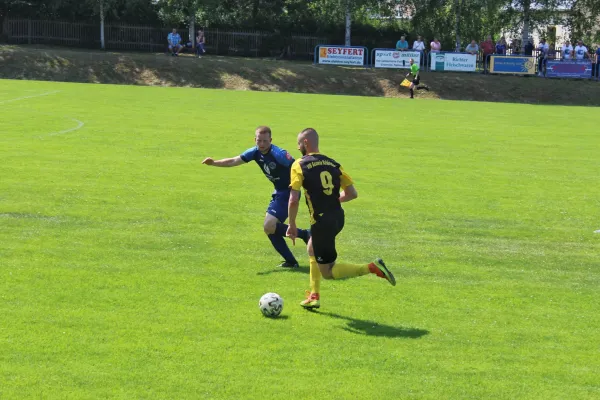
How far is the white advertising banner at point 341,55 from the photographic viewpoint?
179 feet

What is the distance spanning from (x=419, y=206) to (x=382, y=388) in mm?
9014

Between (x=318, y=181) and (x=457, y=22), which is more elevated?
(x=457, y=22)

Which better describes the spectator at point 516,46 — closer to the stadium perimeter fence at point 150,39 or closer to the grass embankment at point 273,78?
the grass embankment at point 273,78

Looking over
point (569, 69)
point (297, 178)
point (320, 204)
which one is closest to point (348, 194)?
point (320, 204)

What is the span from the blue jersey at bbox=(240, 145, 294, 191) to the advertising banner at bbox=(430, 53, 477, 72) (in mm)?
42573

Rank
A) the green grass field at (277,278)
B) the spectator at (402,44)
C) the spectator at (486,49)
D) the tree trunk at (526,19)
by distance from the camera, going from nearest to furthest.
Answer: the green grass field at (277,278) < the spectator at (486,49) < the spectator at (402,44) < the tree trunk at (526,19)

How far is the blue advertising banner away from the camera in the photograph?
52438mm

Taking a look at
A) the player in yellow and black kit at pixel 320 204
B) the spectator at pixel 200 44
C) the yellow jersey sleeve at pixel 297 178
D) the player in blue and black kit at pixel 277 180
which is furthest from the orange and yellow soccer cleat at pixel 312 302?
the spectator at pixel 200 44

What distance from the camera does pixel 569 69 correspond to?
173 feet

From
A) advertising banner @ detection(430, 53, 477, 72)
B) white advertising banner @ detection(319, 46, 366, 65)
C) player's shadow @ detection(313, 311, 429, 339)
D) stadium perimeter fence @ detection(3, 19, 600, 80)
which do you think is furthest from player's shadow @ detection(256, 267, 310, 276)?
stadium perimeter fence @ detection(3, 19, 600, 80)

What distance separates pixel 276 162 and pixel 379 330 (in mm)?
3441

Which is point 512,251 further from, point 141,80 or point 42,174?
point 141,80

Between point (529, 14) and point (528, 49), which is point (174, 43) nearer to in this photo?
point (528, 49)

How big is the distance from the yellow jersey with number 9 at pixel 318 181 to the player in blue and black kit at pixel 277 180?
2143mm
